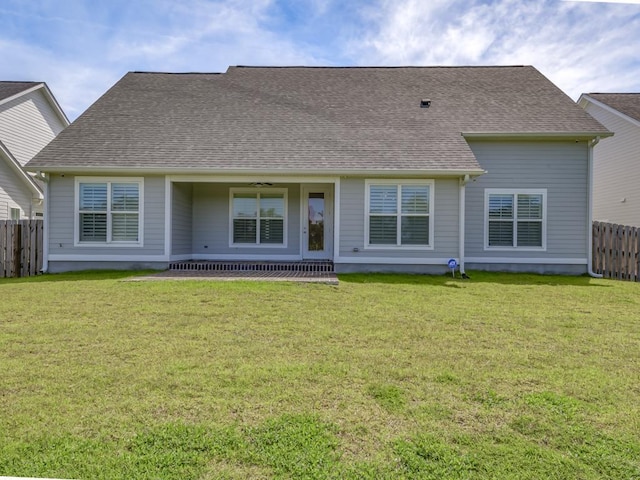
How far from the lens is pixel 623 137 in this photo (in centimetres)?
1521

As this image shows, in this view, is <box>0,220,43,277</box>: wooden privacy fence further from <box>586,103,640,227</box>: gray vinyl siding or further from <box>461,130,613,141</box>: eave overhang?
<box>586,103,640,227</box>: gray vinyl siding

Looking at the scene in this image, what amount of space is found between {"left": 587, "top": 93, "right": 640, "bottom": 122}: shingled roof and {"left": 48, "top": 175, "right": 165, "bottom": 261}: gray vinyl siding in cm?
1726

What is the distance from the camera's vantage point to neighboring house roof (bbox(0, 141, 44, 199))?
46.7 ft

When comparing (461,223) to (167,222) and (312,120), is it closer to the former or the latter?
(312,120)

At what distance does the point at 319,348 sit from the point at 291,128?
351 inches

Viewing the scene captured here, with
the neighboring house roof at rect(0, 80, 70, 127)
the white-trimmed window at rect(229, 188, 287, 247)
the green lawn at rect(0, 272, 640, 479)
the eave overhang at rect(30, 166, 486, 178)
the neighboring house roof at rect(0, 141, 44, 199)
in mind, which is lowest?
the green lawn at rect(0, 272, 640, 479)

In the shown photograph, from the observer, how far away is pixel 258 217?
40.1 feet

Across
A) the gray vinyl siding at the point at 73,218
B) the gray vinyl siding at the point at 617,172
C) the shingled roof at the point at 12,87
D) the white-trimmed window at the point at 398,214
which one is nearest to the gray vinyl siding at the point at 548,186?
the white-trimmed window at the point at 398,214

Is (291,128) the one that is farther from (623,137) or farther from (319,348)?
(623,137)

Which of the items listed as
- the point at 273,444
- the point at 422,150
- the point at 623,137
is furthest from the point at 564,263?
the point at 273,444

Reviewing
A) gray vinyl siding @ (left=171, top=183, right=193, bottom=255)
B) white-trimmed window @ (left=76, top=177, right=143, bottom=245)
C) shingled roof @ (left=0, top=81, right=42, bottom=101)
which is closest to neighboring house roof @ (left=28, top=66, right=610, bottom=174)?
white-trimmed window @ (left=76, top=177, right=143, bottom=245)

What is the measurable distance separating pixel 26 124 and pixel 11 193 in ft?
15.3

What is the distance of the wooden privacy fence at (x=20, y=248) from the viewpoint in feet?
33.6

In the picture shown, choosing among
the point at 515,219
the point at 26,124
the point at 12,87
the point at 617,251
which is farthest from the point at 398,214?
the point at 12,87
